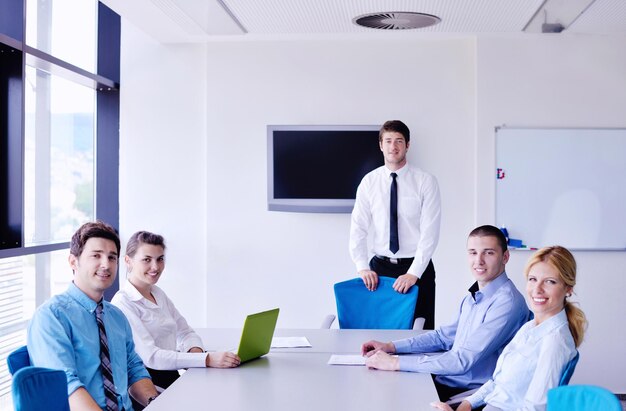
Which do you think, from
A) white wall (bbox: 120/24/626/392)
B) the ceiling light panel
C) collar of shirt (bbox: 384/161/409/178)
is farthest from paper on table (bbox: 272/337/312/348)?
the ceiling light panel

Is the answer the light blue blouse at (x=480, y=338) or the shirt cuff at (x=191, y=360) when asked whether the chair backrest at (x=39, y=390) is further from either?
the light blue blouse at (x=480, y=338)

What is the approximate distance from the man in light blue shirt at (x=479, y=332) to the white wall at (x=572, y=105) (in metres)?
2.77

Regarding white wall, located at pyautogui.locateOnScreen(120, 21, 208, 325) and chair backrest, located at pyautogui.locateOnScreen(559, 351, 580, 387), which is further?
white wall, located at pyautogui.locateOnScreen(120, 21, 208, 325)

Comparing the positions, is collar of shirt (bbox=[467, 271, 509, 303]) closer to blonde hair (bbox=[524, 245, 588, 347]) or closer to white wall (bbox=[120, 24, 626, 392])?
blonde hair (bbox=[524, 245, 588, 347])

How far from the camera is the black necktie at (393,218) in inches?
195

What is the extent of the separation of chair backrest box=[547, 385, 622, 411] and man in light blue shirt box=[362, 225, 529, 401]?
3.28 feet

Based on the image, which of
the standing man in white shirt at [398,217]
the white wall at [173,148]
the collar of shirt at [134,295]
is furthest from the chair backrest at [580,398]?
the white wall at [173,148]

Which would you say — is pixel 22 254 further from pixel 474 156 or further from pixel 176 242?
pixel 474 156

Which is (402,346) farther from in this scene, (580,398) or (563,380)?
(580,398)

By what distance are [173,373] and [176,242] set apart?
2.91m

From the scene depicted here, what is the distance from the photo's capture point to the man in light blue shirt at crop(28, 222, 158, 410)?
102 inches

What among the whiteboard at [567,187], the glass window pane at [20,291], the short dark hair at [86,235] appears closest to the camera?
the short dark hair at [86,235]

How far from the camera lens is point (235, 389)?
2.78 metres

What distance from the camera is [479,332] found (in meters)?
3.16
